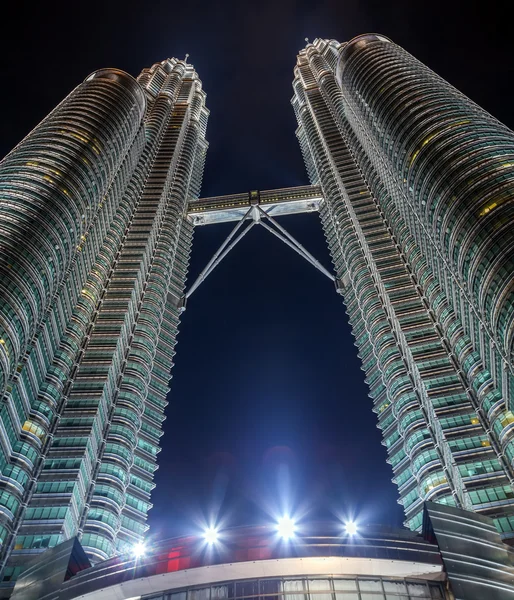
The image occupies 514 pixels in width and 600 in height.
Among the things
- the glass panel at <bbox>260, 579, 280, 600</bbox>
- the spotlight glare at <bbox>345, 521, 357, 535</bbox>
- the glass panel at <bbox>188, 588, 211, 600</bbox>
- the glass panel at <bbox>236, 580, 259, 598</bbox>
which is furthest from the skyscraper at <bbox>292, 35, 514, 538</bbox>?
the glass panel at <bbox>188, 588, 211, 600</bbox>

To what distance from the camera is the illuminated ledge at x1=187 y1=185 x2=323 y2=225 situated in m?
149

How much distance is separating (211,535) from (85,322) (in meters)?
68.9

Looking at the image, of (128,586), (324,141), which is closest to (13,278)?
(128,586)

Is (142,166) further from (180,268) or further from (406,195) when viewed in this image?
(406,195)

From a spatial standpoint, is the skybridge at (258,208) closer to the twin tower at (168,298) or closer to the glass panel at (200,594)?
the twin tower at (168,298)

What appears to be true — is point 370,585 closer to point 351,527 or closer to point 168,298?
point 351,527

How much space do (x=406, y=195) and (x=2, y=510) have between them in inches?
2815

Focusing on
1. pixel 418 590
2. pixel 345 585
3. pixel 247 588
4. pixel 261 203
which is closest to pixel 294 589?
pixel 247 588

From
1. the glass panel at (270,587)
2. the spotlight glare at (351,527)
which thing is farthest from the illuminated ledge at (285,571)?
the spotlight glare at (351,527)

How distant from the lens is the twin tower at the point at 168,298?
7512 centimetres

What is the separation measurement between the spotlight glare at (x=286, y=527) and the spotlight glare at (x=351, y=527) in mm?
3844

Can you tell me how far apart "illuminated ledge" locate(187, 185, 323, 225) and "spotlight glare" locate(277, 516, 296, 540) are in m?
110

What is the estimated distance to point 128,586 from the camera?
137 feet

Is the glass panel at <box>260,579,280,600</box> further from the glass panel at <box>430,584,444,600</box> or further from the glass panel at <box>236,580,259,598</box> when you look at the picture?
the glass panel at <box>430,584,444,600</box>
